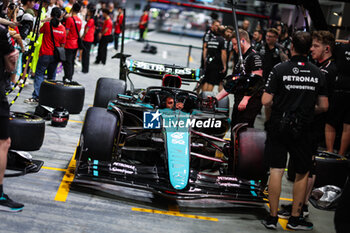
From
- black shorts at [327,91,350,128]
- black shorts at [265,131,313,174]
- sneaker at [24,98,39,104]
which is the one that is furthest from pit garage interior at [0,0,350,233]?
sneaker at [24,98,39,104]

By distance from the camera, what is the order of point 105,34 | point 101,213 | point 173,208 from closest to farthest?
point 101,213
point 173,208
point 105,34

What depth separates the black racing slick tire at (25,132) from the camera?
506 centimetres

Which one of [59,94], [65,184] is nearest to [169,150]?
[65,184]

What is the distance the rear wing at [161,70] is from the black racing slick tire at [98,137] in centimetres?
252

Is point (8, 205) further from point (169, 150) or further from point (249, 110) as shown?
point (249, 110)

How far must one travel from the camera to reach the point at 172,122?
5.14 metres

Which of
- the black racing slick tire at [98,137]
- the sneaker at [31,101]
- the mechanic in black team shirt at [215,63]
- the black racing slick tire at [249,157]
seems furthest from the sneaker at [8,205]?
the mechanic in black team shirt at [215,63]

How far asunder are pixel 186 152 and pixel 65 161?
1.71 meters

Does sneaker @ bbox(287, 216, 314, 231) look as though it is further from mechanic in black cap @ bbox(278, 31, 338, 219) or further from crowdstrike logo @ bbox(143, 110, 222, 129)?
crowdstrike logo @ bbox(143, 110, 222, 129)

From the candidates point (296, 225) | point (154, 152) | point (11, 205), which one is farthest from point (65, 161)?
point (296, 225)

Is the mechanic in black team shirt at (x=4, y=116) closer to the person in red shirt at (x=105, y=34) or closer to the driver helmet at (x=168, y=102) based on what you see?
the driver helmet at (x=168, y=102)

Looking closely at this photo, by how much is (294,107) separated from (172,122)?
1.47 m

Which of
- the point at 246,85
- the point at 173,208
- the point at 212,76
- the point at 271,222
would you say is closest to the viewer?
the point at 271,222

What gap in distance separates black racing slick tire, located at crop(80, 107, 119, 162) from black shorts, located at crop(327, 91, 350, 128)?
3883 millimetres
